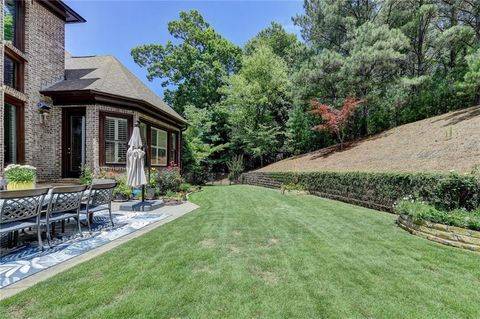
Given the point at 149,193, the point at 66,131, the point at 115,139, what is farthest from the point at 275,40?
the point at 149,193

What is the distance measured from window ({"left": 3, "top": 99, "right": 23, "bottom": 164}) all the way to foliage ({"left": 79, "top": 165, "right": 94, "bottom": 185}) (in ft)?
5.92

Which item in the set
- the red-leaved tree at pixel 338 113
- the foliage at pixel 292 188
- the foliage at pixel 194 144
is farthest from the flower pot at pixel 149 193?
the red-leaved tree at pixel 338 113

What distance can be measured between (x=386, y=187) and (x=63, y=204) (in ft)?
26.3

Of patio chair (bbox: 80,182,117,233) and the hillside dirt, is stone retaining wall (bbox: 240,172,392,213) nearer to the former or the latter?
the hillside dirt

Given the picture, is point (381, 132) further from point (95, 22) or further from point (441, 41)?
point (95, 22)

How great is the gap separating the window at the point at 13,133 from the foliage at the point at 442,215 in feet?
36.8

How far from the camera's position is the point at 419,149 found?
11.5 m

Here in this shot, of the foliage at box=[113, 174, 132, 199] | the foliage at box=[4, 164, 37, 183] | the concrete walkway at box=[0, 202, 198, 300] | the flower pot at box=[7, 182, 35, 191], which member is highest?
the foliage at box=[4, 164, 37, 183]

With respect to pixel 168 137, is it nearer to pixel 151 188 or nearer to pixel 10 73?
pixel 151 188

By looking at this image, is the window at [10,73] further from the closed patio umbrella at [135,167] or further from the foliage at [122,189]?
the closed patio umbrella at [135,167]

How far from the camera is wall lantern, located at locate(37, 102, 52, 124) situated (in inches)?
383

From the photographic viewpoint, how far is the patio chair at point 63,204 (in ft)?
14.5

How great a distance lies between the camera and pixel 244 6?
52.0 feet

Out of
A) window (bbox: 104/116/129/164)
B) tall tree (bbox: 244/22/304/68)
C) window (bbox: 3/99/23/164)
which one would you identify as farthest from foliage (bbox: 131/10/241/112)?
window (bbox: 3/99/23/164)
